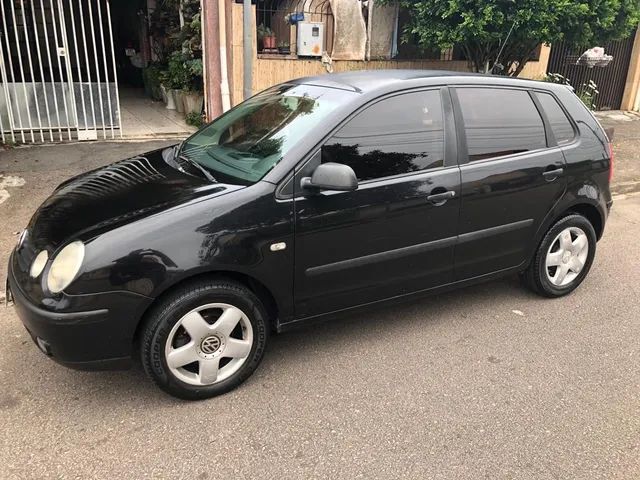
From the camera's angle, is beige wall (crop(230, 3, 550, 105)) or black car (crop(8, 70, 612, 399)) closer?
black car (crop(8, 70, 612, 399))

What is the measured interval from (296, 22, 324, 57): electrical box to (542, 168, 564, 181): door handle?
5.62m

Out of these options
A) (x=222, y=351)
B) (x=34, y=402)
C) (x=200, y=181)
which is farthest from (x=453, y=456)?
(x=34, y=402)

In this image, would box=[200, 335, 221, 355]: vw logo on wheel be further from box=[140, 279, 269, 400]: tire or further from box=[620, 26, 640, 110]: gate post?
box=[620, 26, 640, 110]: gate post

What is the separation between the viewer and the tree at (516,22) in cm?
694

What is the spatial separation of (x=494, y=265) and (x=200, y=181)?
2.09 metres

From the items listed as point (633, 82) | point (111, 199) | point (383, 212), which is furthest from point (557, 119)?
point (633, 82)

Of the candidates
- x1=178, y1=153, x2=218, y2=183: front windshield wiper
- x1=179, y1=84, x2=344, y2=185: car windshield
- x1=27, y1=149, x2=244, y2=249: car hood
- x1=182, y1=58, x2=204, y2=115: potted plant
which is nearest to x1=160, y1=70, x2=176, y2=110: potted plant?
x1=182, y1=58, x2=204, y2=115: potted plant

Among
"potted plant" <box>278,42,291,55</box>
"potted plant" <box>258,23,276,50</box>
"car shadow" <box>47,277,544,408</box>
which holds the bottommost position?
"car shadow" <box>47,277,544,408</box>

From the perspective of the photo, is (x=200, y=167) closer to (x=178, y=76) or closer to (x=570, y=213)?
(x=570, y=213)

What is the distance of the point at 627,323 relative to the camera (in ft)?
12.9

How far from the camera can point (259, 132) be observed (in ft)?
11.3

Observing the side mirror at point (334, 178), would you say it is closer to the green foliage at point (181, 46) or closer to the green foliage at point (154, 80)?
the green foliage at point (181, 46)

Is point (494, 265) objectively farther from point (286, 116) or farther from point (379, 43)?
point (379, 43)

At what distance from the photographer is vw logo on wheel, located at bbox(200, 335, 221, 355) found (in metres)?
2.89
